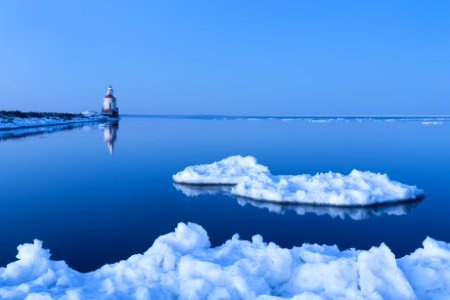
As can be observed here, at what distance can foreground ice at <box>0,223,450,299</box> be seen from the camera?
5074mm

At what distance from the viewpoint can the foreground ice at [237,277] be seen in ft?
16.6

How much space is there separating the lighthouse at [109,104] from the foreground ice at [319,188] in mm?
74104

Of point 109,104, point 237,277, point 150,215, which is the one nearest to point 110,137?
A: point 150,215

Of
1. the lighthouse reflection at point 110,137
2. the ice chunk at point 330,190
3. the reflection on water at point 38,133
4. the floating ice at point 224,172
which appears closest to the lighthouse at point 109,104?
the reflection on water at point 38,133

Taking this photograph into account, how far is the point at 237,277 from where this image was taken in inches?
208

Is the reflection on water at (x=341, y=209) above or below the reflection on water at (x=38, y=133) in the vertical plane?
above

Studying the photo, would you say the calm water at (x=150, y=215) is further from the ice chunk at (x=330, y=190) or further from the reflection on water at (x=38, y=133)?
the reflection on water at (x=38, y=133)

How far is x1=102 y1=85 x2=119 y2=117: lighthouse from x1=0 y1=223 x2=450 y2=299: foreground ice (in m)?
81.9

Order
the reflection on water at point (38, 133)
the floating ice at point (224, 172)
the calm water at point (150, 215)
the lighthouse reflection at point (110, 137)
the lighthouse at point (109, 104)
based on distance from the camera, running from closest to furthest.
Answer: the calm water at point (150, 215), the floating ice at point (224, 172), the lighthouse reflection at point (110, 137), the reflection on water at point (38, 133), the lighthouse at point (109, 104)

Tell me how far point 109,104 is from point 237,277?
85.5 m

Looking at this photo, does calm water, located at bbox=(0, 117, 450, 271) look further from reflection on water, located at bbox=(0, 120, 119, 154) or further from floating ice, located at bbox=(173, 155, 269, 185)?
reflection on water, located at bbox=(0, 120, 119, 154)

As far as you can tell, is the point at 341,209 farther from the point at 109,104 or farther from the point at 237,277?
the point at 109,104

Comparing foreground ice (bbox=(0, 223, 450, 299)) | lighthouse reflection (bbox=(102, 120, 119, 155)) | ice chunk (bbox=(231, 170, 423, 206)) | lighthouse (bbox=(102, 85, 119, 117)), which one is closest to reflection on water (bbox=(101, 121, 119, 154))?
lighthouse reflection (bbox=(102, 120, 119, 155))

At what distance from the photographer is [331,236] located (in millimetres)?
8781
